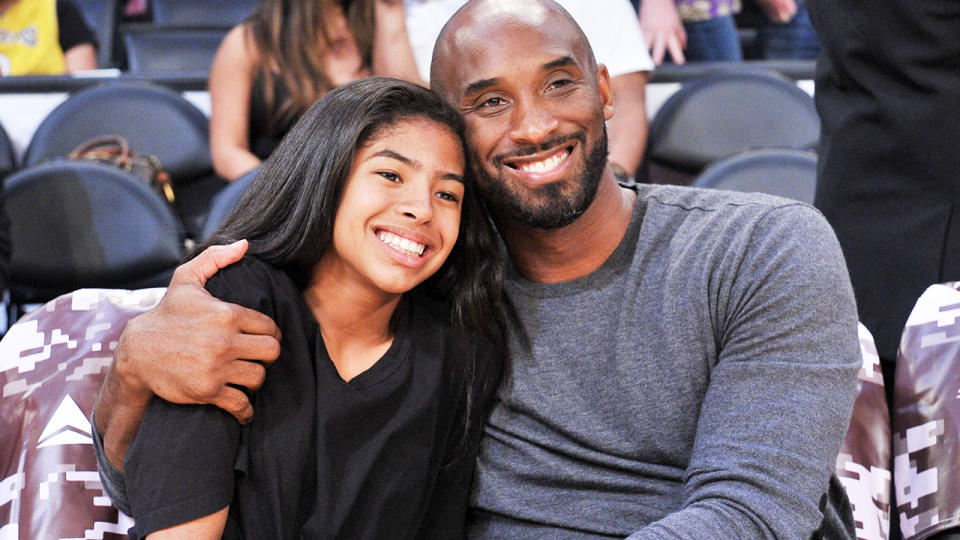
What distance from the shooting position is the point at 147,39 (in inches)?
162

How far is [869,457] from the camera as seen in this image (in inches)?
71.7

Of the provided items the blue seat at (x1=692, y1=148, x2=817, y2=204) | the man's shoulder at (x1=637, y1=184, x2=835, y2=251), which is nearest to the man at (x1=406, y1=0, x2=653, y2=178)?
the blue seat at (x1=692, y1=148, x2=817, y2=204)

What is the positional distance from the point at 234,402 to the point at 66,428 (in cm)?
47

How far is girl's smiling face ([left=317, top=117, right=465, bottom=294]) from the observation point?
161 centimetres

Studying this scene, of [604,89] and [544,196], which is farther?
[604,89]

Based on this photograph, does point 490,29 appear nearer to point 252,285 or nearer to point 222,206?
point 252,285

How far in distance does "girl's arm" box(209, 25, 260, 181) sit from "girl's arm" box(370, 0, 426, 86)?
37 centimetres

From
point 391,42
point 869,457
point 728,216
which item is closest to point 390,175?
point 728,216

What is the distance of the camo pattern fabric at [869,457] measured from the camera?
5.84 ft

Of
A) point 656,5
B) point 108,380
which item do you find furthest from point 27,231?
point 656,5

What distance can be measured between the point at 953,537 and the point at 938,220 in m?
0.63

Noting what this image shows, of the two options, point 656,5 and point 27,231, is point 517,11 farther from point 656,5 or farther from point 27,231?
point 656,5

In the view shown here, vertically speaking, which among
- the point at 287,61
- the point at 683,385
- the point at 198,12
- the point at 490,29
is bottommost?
the point at 198,12

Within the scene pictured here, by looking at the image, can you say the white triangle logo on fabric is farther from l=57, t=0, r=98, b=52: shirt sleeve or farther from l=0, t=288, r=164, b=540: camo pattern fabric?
l=57, t=0, r=98, b=52: shirt sleeve
